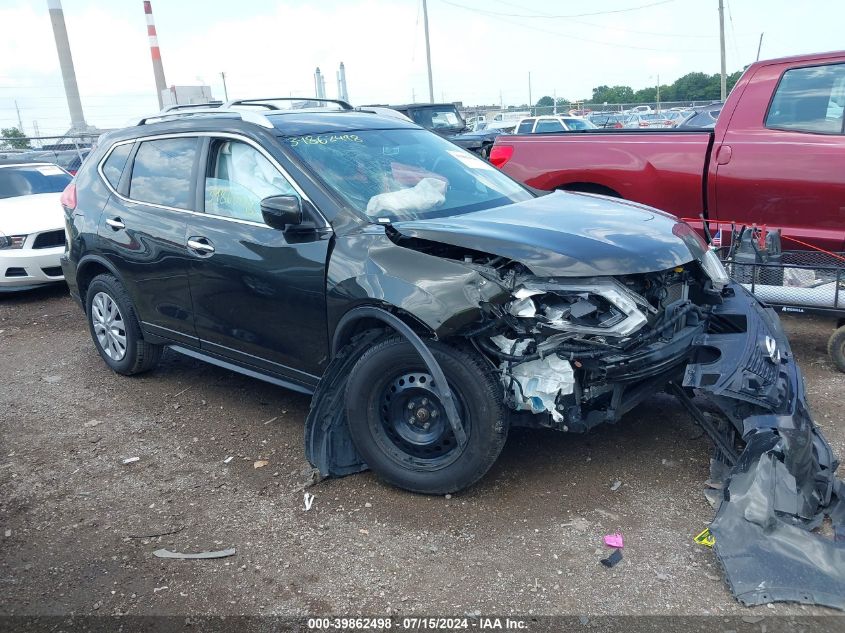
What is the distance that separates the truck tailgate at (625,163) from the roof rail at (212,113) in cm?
290

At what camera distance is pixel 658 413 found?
Answer: 4473 millimetres

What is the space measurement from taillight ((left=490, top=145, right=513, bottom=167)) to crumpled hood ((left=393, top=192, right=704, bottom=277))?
2.76 m

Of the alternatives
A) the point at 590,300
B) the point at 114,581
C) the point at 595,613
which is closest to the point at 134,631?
the point at 114,581

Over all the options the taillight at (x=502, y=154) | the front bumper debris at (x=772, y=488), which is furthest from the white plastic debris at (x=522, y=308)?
the taillight at (x=502, y=154)

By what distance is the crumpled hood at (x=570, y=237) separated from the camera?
3322mm

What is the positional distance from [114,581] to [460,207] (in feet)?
8.46

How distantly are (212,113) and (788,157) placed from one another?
4.19 meters

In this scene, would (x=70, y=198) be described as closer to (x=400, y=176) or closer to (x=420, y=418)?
(x=400, y=176)

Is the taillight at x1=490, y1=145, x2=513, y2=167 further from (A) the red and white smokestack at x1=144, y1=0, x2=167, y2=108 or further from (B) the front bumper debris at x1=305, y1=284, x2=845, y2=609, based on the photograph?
(A) the red and white smokestack at x1=144, y1=0, x2=167, y2=108

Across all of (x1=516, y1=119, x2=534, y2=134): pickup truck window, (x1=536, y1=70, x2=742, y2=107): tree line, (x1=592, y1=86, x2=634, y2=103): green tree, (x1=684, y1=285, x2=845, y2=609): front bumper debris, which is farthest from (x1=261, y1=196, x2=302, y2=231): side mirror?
(x1=592, y1=86, x2=634, y2=103): green tree

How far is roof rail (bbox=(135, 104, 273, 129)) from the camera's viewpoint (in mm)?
4340

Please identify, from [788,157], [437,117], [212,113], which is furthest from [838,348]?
[437,117]

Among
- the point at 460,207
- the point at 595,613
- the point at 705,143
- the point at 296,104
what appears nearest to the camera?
the point at 595,613

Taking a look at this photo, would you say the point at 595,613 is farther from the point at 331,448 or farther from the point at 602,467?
the point at 331,448
